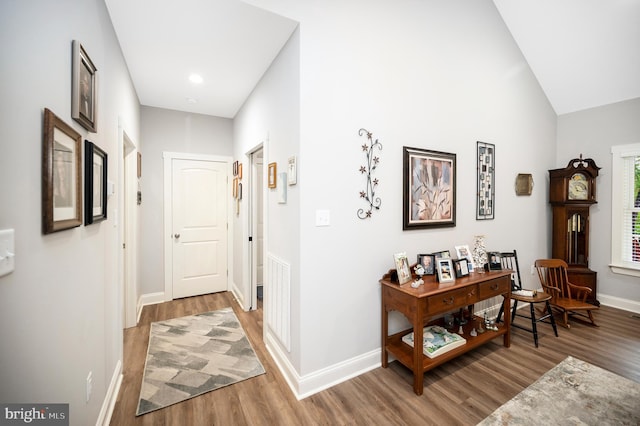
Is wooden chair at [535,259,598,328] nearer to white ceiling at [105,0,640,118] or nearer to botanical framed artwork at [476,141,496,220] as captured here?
botanical framed artwork at [476,141,496,220]

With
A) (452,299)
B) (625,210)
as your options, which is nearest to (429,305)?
(452,299)

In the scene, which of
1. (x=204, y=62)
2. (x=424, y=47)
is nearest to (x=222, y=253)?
(x=204, y=62)

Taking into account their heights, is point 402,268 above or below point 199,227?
below

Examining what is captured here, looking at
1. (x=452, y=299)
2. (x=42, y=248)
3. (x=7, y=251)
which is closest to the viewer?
(x=7, y=251)

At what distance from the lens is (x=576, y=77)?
3.62m

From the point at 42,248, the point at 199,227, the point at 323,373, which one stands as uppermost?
the point at 42,248

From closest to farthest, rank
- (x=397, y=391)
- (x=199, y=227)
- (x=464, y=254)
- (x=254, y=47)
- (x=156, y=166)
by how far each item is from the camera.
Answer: (x=397, y=391) < (x=254, y=47) < (x=464, y=254) < (x=156, y=166) < (x=199, y=227)

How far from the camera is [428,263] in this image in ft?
8.12

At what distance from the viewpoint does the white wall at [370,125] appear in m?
2.06

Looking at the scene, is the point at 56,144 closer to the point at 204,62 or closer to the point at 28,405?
the point at 28,405

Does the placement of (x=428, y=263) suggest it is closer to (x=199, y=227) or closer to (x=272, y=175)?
(x=272, y=175)

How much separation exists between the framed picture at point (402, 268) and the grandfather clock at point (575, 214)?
292cm

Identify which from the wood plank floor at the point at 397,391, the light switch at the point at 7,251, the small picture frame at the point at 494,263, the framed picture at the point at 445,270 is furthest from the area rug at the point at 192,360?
the small picture frame at the point at 494,263

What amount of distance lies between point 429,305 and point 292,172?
1.46 m
